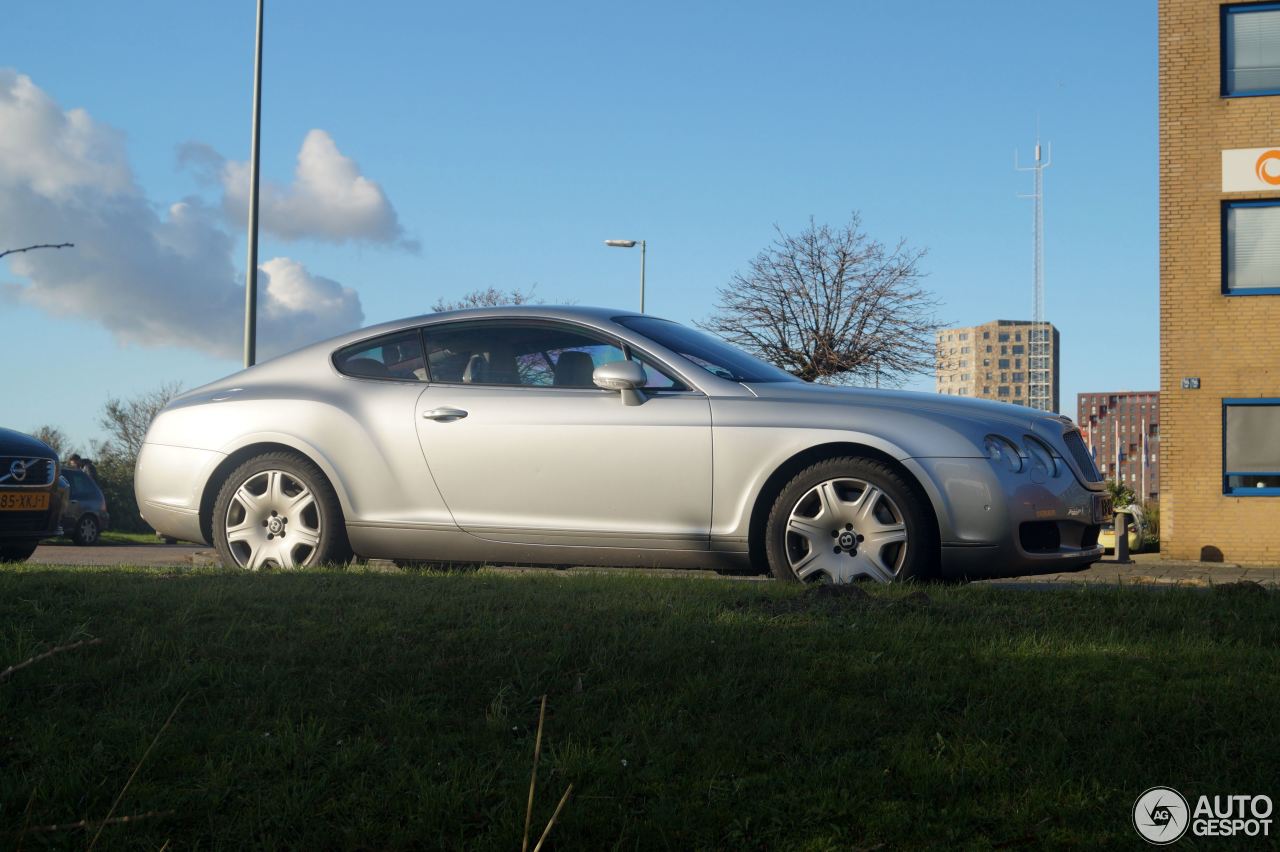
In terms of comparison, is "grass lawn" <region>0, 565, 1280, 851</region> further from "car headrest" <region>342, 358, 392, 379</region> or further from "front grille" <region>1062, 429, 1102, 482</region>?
"car headrest" <region>342, 358, 392, 379</region>

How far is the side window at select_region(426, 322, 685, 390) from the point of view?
686 cm

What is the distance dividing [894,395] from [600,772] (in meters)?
3.50

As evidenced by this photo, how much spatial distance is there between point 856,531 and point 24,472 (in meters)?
6.36

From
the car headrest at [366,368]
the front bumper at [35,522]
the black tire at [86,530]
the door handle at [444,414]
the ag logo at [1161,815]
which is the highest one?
the car headrest at [366,368]

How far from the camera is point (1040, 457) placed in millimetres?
6344

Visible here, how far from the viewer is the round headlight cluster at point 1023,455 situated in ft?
20.1

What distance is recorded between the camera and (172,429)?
7.51 meters

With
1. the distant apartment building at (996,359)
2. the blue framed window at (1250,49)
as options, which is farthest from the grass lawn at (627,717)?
the distant apartment building at (996,359)

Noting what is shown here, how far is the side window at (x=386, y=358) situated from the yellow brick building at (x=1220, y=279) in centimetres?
1840

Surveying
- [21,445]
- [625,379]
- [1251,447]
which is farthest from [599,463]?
[1251,447]

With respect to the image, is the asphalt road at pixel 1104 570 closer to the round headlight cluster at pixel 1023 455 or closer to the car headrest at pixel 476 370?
the round headlight cluster at pixel 1023 455

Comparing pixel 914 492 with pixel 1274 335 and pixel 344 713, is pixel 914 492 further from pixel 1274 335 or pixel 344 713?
pixel 1274 335

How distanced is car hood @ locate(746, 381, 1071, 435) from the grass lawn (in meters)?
1.33

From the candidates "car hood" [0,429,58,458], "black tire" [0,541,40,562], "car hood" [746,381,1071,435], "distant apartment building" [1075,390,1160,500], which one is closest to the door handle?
"car hood" [746,381,1071,435]
